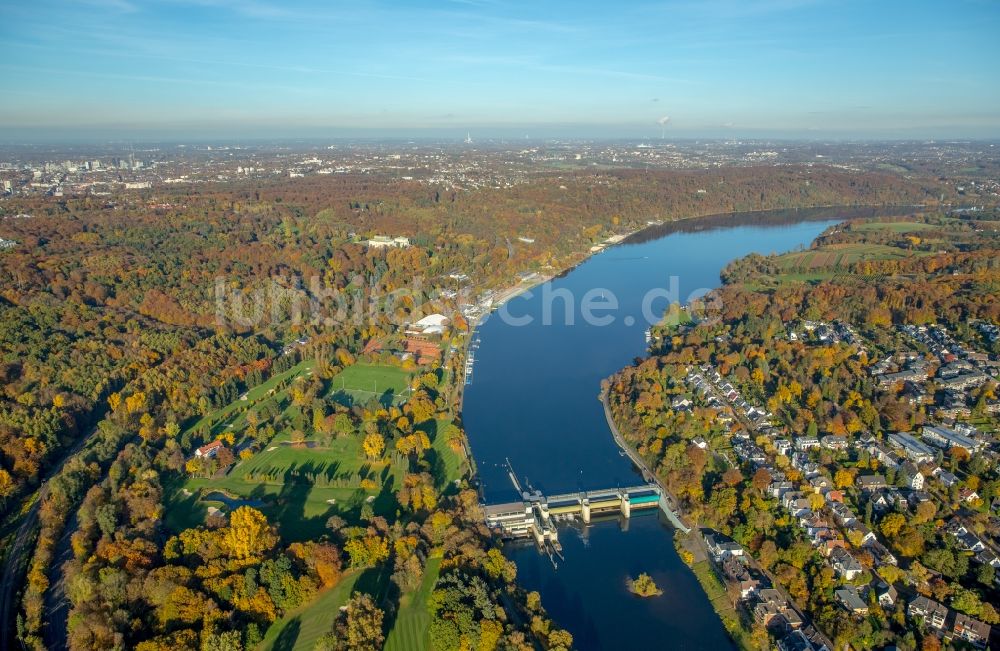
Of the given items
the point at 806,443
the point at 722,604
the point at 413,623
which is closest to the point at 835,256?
the point at 806,443

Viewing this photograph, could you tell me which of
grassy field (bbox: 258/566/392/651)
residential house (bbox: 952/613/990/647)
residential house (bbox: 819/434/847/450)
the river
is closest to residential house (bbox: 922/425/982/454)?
residential house (bbox: 819/434/847/450)

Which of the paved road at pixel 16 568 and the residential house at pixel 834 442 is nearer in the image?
the paved road at pixel 16 568

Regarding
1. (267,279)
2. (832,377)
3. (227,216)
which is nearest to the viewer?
(832,377)

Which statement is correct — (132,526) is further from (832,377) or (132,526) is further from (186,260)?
(186,260)

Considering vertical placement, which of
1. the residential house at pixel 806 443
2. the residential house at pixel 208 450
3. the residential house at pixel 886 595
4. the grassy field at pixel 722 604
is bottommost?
the grassy field at pixel 722 604

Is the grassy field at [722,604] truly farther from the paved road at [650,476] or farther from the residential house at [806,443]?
the residential house at [806,443]

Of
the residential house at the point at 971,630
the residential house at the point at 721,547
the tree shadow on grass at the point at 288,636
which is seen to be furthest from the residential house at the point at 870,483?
the tree shadow on grass at the point at 288,636

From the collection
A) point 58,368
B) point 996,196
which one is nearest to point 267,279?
point 58,368
